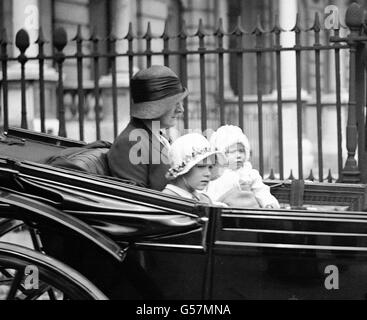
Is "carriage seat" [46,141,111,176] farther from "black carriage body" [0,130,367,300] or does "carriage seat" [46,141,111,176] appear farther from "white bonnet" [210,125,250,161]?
"white bonnet" [210,125,250,161]

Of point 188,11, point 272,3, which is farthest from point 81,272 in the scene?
point 272,3

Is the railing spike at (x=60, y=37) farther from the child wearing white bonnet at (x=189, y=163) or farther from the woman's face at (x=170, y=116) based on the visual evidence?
the child wearing white bonnet at (x=189, y=163)

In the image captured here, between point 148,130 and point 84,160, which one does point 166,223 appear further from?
point 148,130

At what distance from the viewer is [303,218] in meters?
3.45

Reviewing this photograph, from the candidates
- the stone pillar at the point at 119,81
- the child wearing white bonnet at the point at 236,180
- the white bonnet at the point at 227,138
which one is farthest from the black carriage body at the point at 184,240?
the stone pillar at the point at 119,81

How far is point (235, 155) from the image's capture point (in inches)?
185

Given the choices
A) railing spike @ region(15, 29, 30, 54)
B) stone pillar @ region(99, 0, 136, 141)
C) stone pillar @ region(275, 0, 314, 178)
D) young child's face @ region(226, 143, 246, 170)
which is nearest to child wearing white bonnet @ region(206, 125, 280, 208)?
young child's face @ region(226, 143, 246, 170)

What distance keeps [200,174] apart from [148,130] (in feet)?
1.63

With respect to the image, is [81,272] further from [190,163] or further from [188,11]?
[188,11]

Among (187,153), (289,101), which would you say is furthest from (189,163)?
(289,101)

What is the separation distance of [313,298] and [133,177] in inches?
45.2

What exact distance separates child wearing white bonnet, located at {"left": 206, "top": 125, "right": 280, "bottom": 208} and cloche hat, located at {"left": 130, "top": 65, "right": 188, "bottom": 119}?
36 centimetres
